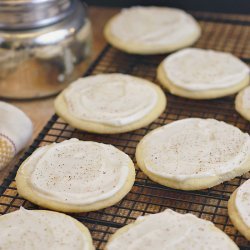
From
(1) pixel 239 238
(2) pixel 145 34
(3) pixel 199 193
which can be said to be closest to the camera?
(1) pixel 239 238

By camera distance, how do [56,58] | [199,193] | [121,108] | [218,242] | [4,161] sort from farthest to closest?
[56,58] < [121,108] < [4,161] < [199,193] < [218,242]

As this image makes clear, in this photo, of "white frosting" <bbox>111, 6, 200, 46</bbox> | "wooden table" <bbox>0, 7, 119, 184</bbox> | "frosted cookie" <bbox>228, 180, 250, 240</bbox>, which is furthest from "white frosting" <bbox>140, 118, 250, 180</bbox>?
"white frosting" <bbox>111, 6, 200, 46</bbox>

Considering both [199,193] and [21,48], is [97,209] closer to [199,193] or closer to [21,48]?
[199,193]

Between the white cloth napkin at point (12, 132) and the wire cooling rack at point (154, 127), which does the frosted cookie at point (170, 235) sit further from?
the white cloth napkin at point (12, 132)

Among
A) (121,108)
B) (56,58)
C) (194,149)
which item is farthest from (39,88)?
(194,149)

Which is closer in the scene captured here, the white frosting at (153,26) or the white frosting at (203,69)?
the white frosting at (203,69)

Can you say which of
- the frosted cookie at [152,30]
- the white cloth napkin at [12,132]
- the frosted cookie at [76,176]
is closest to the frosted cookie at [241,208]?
the frosted cookie at [76,176]

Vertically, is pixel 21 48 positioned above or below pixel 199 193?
above

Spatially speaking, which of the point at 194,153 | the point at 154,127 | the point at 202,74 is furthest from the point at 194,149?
the point at 202,74
